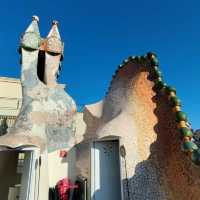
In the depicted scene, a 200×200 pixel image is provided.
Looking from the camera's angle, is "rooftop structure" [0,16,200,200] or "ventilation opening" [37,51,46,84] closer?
→ "rooftop structure" [0,16,200,200]

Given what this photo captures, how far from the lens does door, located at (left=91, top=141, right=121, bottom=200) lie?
5.16m

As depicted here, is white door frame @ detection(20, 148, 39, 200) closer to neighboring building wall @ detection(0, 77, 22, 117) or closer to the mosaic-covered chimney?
the mosaic-covered chimney

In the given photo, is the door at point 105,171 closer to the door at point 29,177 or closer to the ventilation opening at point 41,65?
the door at point 29,177

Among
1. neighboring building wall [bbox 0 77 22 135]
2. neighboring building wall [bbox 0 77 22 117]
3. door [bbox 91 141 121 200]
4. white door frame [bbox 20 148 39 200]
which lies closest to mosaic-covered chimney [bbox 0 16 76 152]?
white door frame [bbox 20 148 39 200]

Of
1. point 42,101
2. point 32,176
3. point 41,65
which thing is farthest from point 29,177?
point 41,65

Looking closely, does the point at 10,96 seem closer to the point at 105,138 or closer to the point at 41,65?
the point at 41,65

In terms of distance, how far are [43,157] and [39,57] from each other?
3937 millimetres

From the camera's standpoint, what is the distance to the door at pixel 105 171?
5156mm

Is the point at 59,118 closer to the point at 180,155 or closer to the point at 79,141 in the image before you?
the point at 79,141

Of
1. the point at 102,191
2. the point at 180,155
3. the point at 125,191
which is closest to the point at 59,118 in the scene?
the point at 102,191

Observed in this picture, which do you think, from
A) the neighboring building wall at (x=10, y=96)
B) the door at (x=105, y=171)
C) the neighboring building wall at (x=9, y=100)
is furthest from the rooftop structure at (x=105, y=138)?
the neighboring building wall at (x=10, y=96)

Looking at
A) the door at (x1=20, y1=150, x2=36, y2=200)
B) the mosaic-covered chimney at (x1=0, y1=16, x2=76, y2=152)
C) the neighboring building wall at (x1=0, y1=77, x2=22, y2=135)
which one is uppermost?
the neighboring building wall at (x1=0, y1=77, x2=22, y2=135)

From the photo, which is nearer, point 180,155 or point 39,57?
point 180,155

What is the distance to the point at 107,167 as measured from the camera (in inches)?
213
